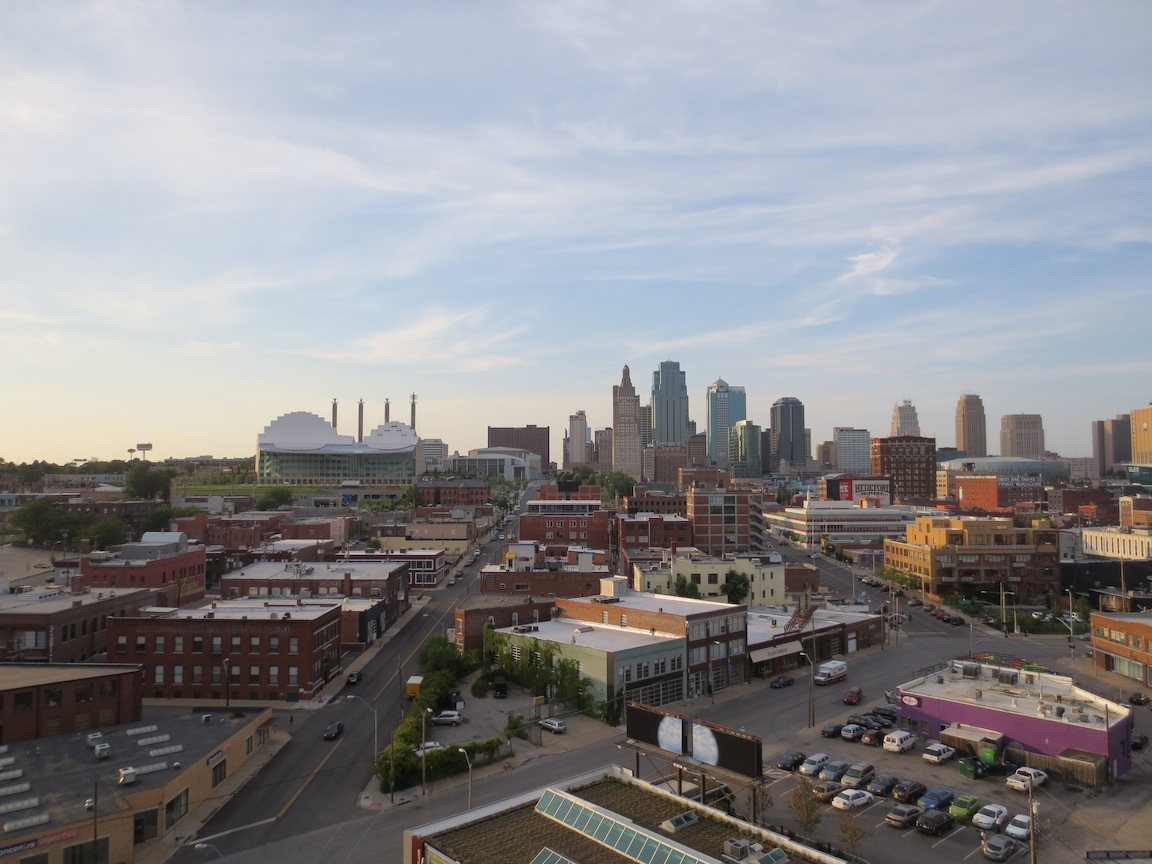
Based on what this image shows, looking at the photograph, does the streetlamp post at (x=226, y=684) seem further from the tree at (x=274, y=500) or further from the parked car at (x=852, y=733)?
the tree at (x=274, y=500)

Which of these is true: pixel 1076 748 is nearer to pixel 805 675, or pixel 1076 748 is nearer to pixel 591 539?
pixel 805 675

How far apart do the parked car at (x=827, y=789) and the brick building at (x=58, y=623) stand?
43.8 meters

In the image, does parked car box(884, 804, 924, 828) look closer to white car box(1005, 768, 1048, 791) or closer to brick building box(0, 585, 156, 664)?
white car box(1005, 768, 1048, 791)

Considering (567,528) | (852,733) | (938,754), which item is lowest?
(852,733)

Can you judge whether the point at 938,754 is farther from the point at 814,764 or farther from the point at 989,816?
the point at 989,816

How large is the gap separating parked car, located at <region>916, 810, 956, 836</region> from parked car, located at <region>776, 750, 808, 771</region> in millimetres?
6714

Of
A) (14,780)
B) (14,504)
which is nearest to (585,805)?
(14,780)

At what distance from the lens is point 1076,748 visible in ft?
123

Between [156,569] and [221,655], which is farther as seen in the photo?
[156,569]

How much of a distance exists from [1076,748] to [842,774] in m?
11.3

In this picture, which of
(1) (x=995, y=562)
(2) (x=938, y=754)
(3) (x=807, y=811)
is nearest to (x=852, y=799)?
(3) (x=807, y=811)

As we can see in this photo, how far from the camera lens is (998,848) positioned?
28547 mm

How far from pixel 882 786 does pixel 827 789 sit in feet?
8.09

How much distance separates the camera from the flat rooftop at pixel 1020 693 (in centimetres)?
3869
